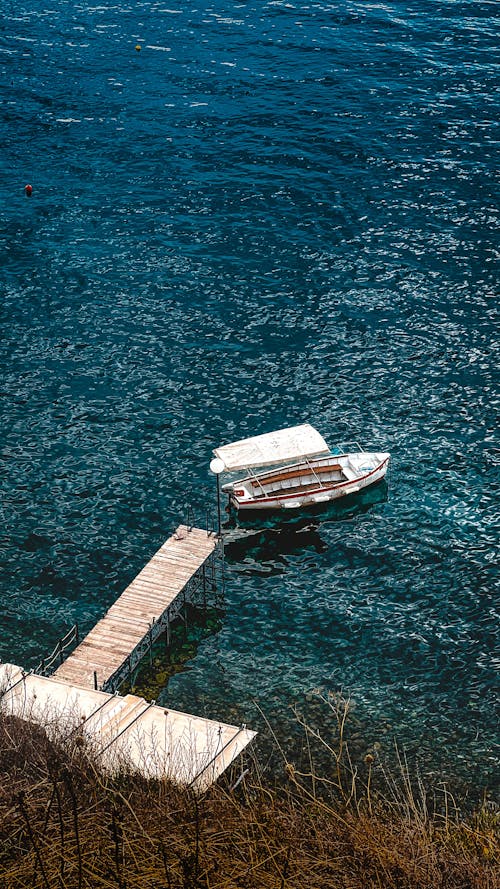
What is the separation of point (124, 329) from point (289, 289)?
13097 mm

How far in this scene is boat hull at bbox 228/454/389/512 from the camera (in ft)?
217

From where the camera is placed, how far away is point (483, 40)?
119750 millimetres

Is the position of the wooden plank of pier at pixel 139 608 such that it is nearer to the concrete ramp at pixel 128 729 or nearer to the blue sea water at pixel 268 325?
the blue sea water at pixel 268 325

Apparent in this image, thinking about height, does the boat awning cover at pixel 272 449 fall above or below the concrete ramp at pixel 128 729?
above

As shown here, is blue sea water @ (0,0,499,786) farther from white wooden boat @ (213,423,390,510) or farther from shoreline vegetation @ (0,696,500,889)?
shoreline vegetation @ (0,696,500,889)

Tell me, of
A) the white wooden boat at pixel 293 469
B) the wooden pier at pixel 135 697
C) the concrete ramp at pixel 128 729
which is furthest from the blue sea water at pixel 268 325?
the concrete ramp at pixel 128 729

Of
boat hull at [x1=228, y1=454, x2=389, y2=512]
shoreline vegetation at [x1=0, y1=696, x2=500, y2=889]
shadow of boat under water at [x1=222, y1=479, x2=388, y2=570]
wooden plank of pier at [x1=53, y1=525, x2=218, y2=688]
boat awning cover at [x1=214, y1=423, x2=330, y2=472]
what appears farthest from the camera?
boat hull at [x1=228, y1=454, x2=389, y2=512]

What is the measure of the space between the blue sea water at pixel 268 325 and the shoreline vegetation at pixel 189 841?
12830 millimetres

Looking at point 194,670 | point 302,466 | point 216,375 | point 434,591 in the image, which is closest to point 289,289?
point 216,375

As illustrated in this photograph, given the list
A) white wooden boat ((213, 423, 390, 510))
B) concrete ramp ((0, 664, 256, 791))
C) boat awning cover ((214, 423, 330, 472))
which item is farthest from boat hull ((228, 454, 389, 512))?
concrete ramp ((0, 664, 256, 791))

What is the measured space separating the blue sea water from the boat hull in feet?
3.44

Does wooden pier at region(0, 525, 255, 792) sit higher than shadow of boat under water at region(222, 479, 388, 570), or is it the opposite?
wooden pier at region(0, 525, 255, 792)

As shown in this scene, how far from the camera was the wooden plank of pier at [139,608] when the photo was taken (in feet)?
174

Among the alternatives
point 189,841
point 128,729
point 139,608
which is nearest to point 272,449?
point 139,608
